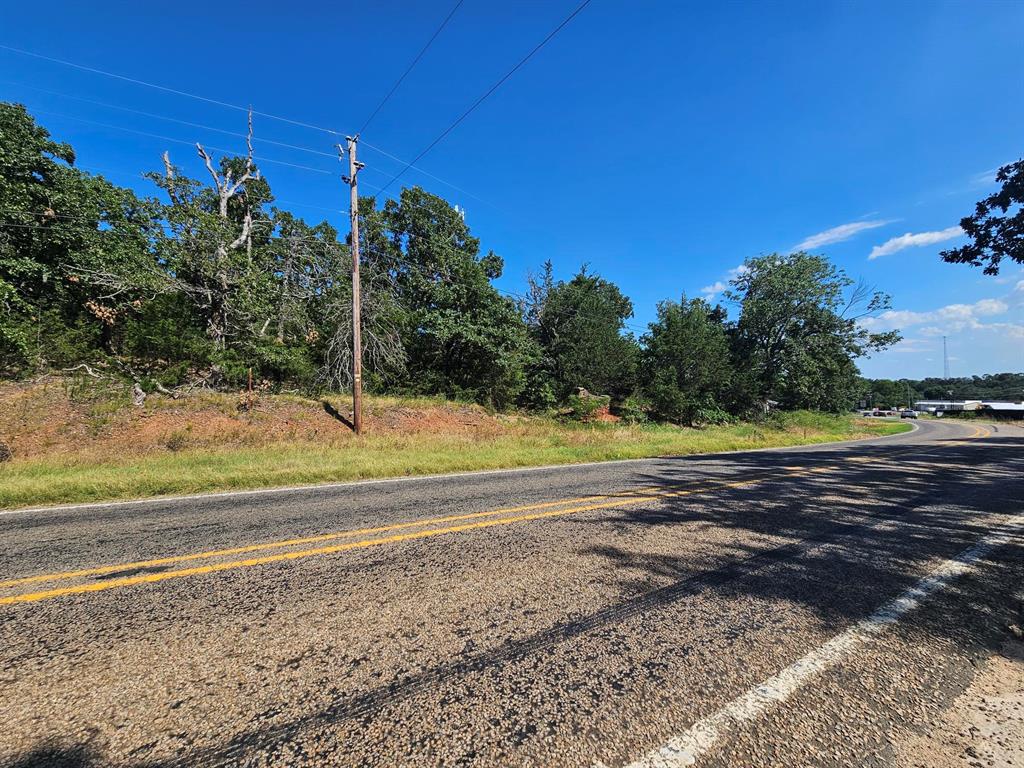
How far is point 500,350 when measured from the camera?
21891 millimetres

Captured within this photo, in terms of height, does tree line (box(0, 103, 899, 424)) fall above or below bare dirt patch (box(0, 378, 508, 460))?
above

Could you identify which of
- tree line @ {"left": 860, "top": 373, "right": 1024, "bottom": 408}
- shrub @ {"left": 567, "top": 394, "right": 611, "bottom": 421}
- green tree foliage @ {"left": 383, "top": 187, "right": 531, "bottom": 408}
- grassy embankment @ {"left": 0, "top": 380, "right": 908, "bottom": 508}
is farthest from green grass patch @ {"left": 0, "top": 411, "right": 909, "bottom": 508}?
tree line @ {"left": 860, "top": 373, "right": 1024, "bottom": 408}

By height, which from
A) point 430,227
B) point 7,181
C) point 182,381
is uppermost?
point 430,227

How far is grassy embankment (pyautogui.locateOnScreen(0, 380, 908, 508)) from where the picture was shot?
288 inches

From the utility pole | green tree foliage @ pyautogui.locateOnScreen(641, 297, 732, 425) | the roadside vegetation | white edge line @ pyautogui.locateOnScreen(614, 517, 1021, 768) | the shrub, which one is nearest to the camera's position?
white edge line @ pyautogui.locateOnScreen(614, 517, 1021, 768)

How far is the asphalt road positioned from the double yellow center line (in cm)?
4

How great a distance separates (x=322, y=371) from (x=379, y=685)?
1751cm

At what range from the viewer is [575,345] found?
1039 inches

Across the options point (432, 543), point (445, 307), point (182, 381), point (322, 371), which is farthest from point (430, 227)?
point (432, 543)

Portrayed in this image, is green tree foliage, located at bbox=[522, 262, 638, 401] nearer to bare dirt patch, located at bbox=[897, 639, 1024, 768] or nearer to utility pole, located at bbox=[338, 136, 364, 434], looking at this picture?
utility pole, located at bbox=[338, 136, 364, 434]

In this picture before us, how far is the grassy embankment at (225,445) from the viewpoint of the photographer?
7.31 meters

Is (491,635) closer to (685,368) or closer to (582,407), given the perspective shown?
(582,407)

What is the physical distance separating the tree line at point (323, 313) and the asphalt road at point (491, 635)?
43.7ft

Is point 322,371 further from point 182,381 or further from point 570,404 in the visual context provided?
point 570,404
